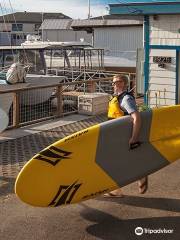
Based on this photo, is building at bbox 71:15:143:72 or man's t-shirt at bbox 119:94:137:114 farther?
building at bbox 71:15:143:72

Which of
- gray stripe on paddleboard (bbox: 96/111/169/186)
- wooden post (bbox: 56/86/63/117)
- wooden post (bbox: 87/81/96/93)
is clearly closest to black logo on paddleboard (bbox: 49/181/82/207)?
Result: gray stripe on paddleboard (bbox: 96/111/169/186)

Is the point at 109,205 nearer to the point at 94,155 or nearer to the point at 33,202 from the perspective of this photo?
the point at 94,155

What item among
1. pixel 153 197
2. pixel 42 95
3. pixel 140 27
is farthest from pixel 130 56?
pixel 153 197

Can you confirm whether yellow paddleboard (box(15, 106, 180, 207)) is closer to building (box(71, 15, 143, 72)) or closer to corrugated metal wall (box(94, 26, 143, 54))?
building (box(71, 15, 143, 72))

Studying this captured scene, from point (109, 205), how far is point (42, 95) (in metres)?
8.34

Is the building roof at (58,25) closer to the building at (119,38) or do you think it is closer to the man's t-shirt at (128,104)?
the building at (119,38)

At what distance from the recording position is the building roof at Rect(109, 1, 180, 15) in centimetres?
1174

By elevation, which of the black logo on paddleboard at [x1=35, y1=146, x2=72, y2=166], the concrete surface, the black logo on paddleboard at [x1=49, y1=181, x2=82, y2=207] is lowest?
the concrete surface

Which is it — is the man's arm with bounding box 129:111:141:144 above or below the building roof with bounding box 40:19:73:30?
below

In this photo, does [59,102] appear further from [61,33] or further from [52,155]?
[61,33]

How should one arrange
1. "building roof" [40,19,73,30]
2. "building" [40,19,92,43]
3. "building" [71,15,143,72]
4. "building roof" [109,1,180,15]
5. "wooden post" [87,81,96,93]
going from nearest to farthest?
1. "building roof" [109,1,180,15]
2. "wooden post" [87,81,96,93]
3. "building" [71,15,143,72]
4. "building" [40,19,92,43]
5. "building roof" [40,19,73,30]

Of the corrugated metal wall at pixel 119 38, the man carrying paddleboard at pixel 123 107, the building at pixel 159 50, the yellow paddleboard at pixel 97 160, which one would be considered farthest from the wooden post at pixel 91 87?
the corrugated metal wall at pixel 119 38

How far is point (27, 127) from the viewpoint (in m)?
11.4

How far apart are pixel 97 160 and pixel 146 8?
7.46 metres
